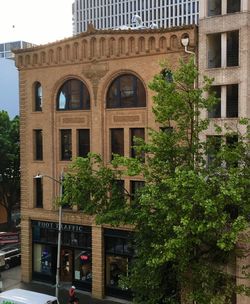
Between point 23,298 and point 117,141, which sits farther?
point 117,141

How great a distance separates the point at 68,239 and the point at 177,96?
58.2 ft

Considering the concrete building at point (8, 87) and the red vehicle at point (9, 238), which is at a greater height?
the concrete building at point (8, 87)

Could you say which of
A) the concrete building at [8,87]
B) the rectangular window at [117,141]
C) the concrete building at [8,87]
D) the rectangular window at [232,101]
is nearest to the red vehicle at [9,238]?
the rectangular window at [117,141]

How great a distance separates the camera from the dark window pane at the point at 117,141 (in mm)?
29500

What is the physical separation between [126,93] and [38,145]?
776cm

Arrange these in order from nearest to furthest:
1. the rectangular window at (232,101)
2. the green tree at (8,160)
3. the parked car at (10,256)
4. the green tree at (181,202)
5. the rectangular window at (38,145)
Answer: the green tree at (181,202)
the rectangular window at (232,101)
the rectangular window at (38,145)
the parked car at (10,256)
the green tree at (8,160)

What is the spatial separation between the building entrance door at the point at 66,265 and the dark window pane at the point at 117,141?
7.88 meters

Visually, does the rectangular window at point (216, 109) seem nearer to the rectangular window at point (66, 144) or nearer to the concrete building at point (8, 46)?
the rectangular window at point (66, 144)

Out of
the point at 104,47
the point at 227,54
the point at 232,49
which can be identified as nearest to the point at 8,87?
the point at 104,47

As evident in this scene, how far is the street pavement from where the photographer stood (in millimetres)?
29597

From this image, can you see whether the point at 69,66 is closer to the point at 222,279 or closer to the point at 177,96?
the point at 177,96

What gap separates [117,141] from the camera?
2970 centimetres

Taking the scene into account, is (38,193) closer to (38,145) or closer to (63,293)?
(38,145)

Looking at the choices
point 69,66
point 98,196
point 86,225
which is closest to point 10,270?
point 86,225
